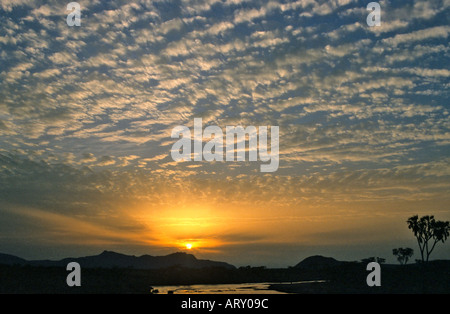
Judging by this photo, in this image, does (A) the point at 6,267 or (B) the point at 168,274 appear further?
(B) the point at 168,274

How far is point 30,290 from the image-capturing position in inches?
2798

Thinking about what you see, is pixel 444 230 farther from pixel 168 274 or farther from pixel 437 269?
pixel 168 274
